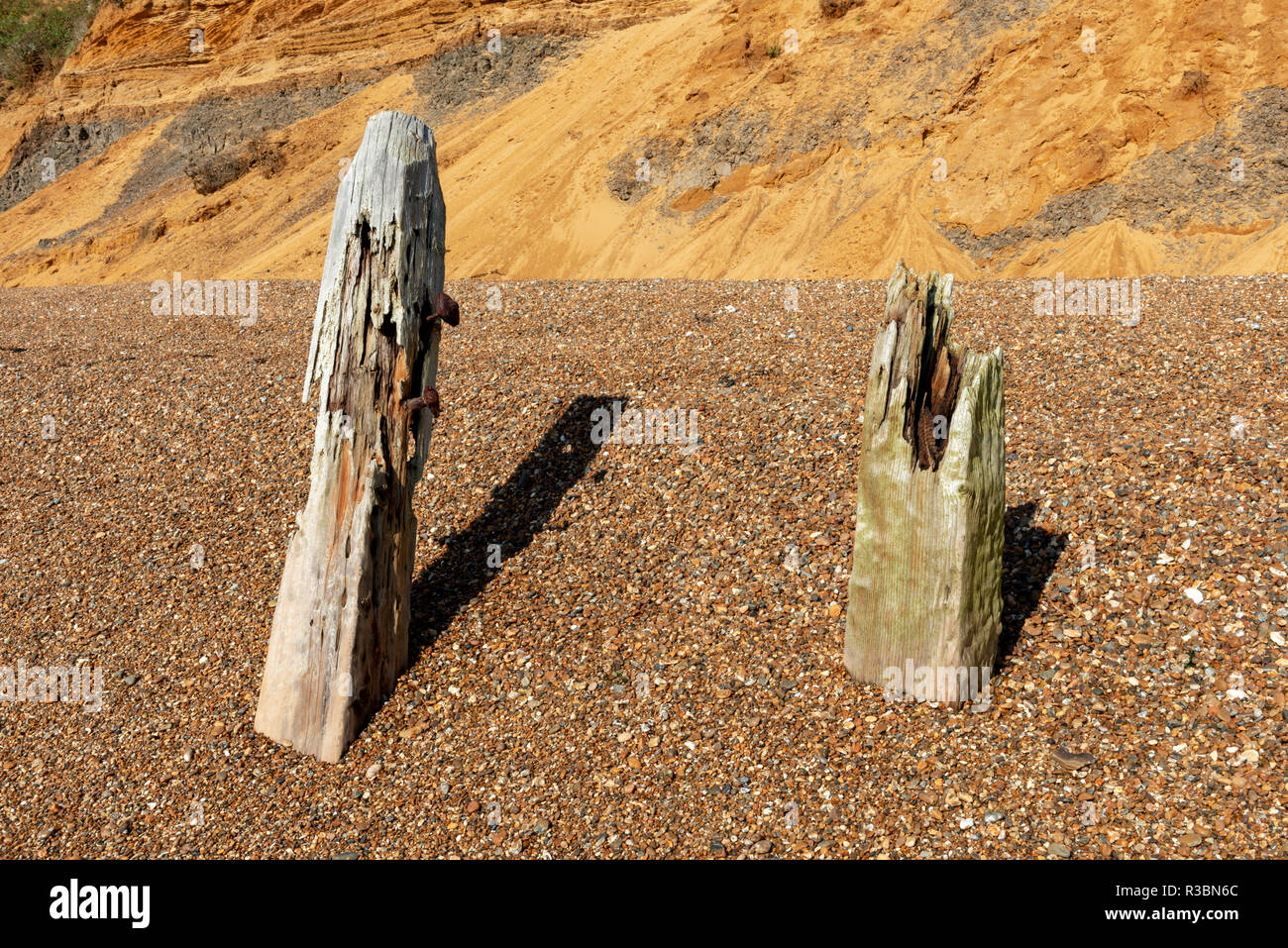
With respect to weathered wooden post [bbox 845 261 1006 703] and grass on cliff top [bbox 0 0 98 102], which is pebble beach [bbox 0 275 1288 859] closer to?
weathered wooden post [bbox 845 261 1006 703]

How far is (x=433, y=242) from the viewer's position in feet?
16.4

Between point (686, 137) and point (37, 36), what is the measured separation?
2740 cm

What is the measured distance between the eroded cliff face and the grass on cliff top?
268 centimetres

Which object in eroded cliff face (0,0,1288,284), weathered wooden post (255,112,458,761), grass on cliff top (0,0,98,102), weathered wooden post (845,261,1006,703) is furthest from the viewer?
grass on cliff top (0,0,98,102)

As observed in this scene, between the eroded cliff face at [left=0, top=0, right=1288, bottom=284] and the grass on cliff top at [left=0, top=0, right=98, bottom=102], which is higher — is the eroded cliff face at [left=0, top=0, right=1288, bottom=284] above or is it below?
below

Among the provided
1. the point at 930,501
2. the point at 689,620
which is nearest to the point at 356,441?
the point at 689,620

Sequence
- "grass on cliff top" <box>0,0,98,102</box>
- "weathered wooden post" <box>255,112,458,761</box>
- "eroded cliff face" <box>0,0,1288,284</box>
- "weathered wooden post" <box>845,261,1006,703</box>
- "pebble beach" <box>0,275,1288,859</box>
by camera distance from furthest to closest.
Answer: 1. "grass on cliff top" <box>0,0,98,102</box>
2. "eroded cliff face" <box>0,0,1288,284</box>
3. "weathered wooden post" <box>255,112,458,761</box>
4. "weathered wooden post" <box>845,261,1006,703</box>
5. "pebble beach" <box>0,275,1288,859</box>

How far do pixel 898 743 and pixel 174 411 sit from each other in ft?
24.5

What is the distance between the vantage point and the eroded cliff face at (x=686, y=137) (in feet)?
47.8

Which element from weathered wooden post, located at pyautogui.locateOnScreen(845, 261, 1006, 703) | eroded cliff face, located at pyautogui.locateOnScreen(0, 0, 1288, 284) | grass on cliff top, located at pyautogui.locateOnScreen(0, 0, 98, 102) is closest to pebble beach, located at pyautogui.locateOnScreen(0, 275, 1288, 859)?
weathered wooden post, located at pyautogui.locateOnScreen(845, 261, 1006, 703)

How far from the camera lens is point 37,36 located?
3158 cm

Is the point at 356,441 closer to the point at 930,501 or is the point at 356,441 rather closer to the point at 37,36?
the point at 930,501

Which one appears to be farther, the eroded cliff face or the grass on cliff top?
the grass on cliff top

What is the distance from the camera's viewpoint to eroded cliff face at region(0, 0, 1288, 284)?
1455 centimetres
